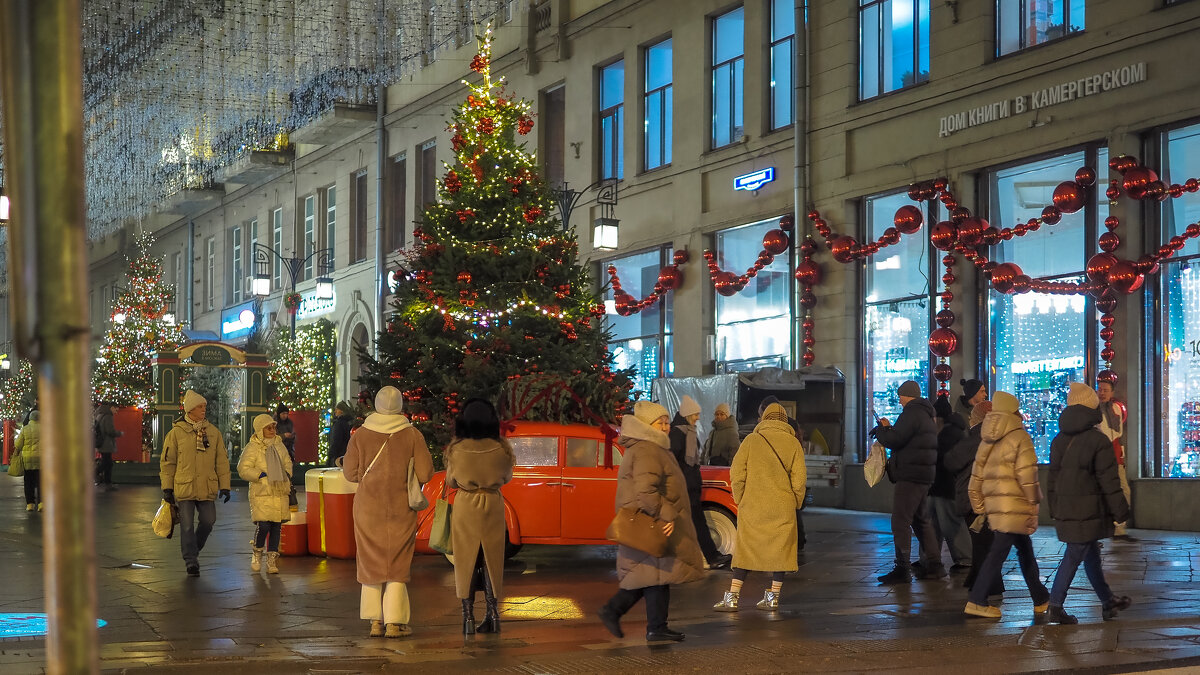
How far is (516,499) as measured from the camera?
1397cm

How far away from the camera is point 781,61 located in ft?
84.7

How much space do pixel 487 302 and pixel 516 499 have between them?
15.0 feet

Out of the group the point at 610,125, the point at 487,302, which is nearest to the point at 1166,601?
the point at 487,302

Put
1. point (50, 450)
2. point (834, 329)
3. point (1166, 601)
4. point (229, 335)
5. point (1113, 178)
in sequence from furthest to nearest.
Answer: point (229, 335) → point (834, 329) → point (1113, 178) → point (1166, 601) → point (50, 450)

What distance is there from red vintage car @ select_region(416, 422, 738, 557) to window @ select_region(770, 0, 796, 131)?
41.7ft

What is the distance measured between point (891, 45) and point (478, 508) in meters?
16.0

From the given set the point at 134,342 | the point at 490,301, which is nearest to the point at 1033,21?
the point at 490,301

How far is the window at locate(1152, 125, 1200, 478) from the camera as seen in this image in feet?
60.9

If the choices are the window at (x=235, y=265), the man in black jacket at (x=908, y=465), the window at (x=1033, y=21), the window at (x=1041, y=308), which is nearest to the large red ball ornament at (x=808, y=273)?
the window at (x=1041, y=308)

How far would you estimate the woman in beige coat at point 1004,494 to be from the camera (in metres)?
10.1

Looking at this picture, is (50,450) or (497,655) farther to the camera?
(497,655)

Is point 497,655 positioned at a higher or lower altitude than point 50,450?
lower

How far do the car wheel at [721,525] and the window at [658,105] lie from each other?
14856mm

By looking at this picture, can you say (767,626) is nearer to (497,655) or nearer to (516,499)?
(497,655)
